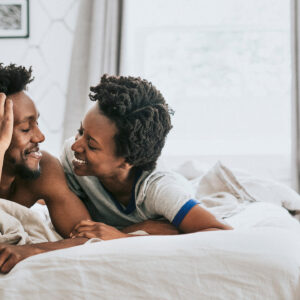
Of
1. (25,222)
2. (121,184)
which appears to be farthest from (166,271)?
(121,184)

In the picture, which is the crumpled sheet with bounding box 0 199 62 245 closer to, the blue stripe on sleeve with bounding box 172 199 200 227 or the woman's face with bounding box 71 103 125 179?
the woman's face with bounding box 71 103 125 179

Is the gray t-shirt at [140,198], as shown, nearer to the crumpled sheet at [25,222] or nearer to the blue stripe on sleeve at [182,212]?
the blue stripe on sleeve at [182,212]

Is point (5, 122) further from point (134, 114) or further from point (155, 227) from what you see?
point (155, 227)

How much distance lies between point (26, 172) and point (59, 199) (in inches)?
5.8

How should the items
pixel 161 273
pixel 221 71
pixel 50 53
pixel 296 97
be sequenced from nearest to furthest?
pixel 161 273
pixel 296 97
pixel 221 71
pixel 50 53

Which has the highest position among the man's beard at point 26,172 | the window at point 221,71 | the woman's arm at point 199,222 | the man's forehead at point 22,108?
the window at point 221,71

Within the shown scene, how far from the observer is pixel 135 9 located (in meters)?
3.48

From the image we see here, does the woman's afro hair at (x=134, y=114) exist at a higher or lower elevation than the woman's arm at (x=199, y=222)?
higher

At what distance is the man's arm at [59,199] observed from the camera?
58.9 inches

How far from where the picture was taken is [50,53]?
3.52 m

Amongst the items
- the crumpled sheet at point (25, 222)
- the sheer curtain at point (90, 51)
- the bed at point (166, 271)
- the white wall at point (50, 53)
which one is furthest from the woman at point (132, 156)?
the white wall at point (50, 53)

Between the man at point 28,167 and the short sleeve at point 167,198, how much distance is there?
0.18 feet

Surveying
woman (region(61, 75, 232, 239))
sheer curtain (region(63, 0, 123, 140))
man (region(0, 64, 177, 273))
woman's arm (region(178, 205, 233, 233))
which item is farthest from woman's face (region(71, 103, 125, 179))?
sheer curtain (region(63, 0, 123, 140))

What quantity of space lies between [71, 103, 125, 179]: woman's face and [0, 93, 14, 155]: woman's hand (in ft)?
0.77
